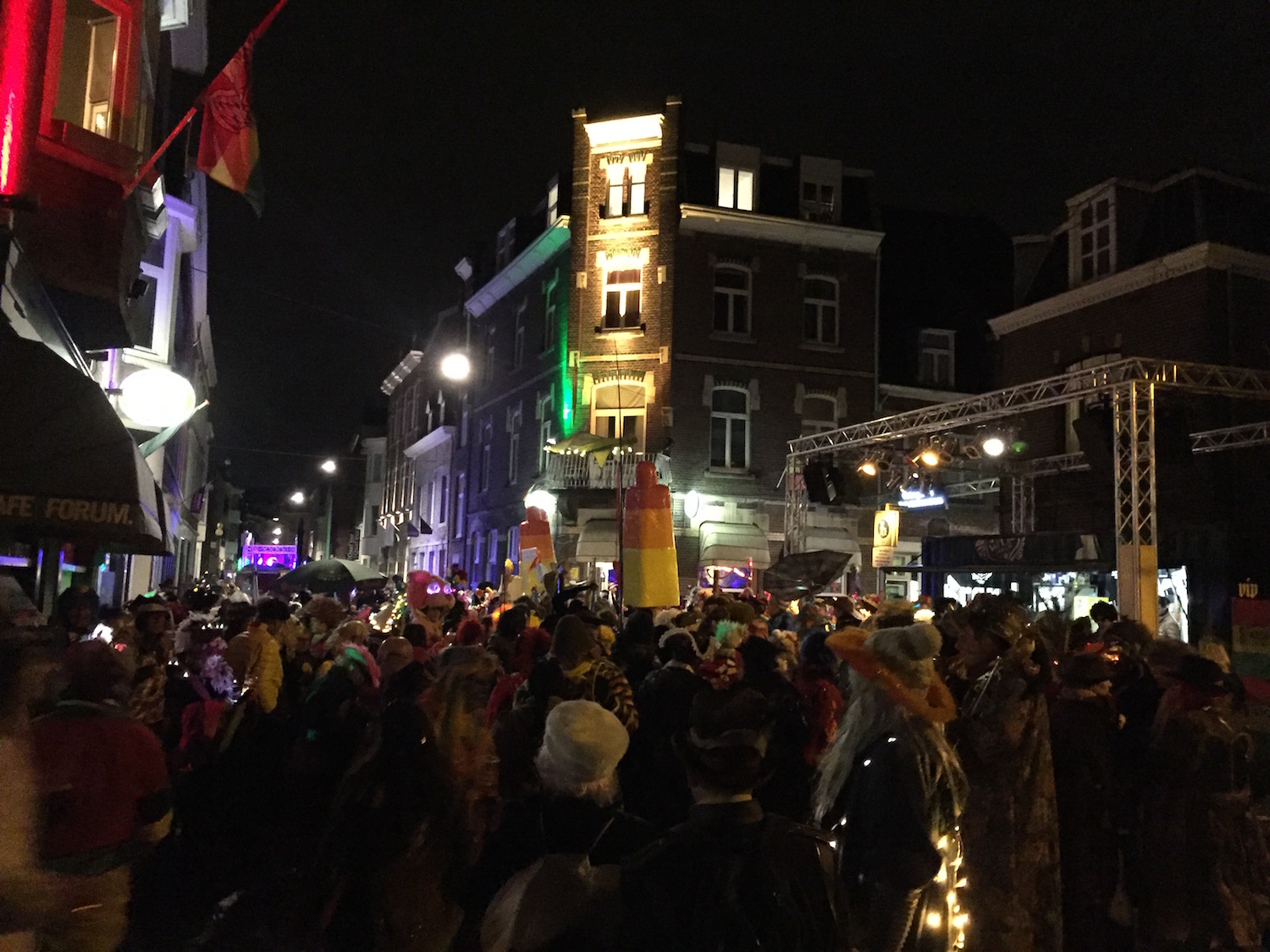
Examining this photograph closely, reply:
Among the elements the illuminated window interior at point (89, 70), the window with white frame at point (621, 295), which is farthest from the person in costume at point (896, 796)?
the window with white frame at point (621, 295)

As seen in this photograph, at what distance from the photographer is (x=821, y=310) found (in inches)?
989

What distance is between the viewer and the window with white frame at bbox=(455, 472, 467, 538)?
3231 centimetres

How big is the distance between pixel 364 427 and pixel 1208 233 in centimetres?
5072

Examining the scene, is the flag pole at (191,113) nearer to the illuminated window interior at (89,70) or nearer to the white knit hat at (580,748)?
the illuminated window interior at (89,70)

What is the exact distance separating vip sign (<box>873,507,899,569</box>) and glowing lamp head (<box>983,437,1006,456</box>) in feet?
8.60

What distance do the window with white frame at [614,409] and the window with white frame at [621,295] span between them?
1.67m

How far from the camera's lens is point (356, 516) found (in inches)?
2721

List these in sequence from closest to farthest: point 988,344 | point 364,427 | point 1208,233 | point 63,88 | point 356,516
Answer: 1. point 63,88
2. point 1208,233
3. point 988,344
4. point 364,427
5. point 356,516

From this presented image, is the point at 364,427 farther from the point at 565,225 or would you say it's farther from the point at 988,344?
the point at 988,344

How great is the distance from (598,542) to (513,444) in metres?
6.34

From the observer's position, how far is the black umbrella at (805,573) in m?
14.9

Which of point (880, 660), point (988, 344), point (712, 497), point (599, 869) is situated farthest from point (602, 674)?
point (988, 344)

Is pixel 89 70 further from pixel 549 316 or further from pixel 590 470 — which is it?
pixel 549 316

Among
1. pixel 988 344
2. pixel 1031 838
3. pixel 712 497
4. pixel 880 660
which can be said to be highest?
pixel 988 344
